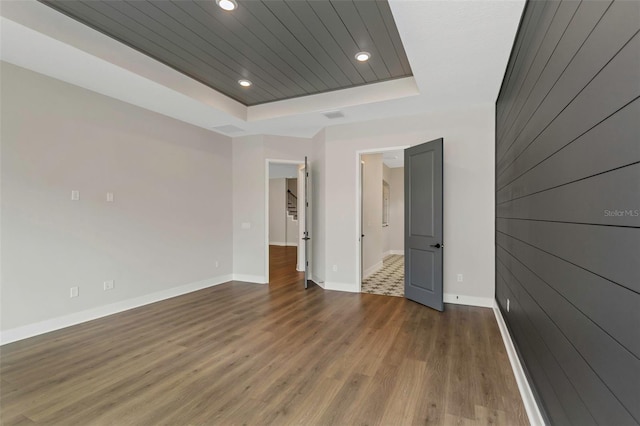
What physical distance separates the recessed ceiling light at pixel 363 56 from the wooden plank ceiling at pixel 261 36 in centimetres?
6

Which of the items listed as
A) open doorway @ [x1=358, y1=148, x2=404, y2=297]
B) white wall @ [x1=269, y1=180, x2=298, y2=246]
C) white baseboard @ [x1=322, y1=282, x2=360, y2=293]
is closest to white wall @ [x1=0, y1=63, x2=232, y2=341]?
white baseboard @ [x1=322, y1=282, x2=360, y2=293]

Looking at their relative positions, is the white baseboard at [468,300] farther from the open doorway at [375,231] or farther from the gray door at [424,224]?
the open doorway at [375,231]

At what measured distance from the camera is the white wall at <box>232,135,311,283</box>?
5.82 m

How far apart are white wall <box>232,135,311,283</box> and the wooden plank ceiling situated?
187 cm

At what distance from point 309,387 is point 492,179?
358cm

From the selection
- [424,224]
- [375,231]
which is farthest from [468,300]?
[375,231]

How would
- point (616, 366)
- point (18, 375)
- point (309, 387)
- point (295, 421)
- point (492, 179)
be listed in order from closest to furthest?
point (616, 366) < point (295, 421) < point (309, 387) < point (18, 375) < point (492, 179)

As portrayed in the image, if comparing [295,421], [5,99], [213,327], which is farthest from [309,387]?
[5,99]

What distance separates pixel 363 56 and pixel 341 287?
3.55 meters

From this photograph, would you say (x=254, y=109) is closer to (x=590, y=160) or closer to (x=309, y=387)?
(x=309, y=387)

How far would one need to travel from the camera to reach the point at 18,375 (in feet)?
8.23

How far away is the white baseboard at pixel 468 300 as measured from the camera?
420cm

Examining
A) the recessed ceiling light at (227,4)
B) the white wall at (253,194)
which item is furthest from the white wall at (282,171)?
the recessed ceiling light at (227,4)

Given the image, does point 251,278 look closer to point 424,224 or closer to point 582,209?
point 424,224
